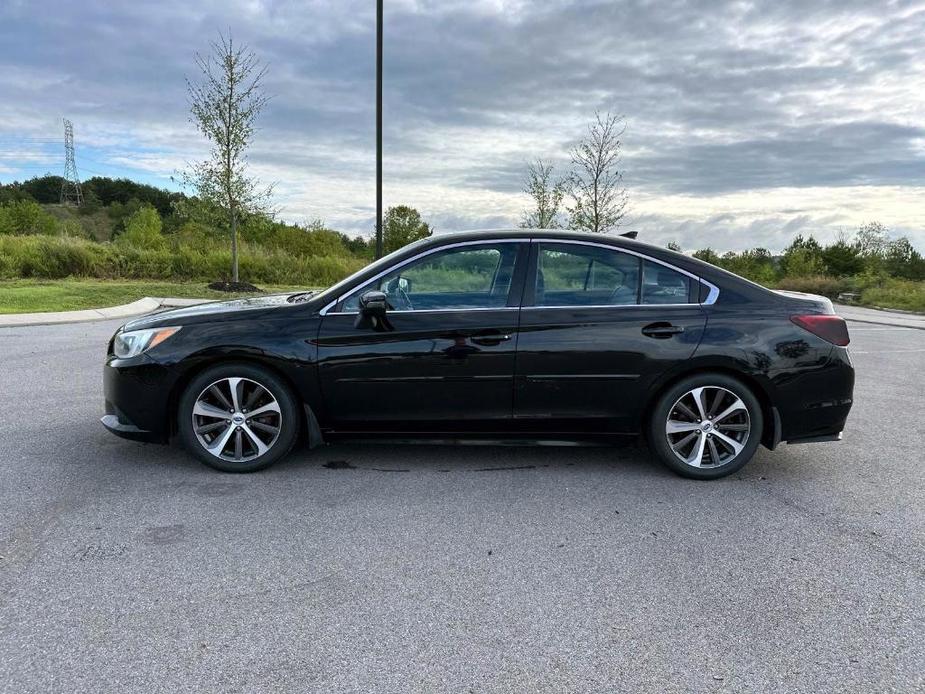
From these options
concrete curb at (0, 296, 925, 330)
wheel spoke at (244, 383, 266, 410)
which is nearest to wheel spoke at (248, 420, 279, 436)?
wheel spoke at (244, 383, 266, 410)

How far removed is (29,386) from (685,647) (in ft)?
22.9

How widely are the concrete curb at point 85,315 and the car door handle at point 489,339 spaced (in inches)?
323

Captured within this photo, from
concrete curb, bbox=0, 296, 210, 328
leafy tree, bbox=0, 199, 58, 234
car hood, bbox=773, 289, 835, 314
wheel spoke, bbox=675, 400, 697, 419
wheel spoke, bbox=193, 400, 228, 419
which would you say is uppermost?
leafy tree, bbox=0, 199, 58, 234

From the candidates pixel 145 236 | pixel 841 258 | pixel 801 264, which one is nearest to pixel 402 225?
pixel 145 236

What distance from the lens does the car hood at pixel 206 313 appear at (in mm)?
4488

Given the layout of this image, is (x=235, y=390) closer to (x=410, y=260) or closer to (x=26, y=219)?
(x=410, y=260)

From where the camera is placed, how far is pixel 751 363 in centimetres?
445

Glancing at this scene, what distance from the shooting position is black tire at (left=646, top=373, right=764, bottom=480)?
4473 millimetres

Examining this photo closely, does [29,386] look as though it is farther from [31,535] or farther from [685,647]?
[685,647]

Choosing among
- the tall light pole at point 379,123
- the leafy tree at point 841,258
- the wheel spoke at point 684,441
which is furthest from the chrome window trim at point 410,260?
the leafy tree at point 841,258

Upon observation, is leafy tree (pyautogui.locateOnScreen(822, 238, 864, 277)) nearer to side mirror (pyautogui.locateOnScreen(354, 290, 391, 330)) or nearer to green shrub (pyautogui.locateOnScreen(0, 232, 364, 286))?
green shrub (pyautogui.locateOnScreen(0, 232, 364, 286))

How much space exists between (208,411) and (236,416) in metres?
0.18

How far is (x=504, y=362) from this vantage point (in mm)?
4402

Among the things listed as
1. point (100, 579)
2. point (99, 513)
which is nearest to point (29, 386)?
point (99, 513)
